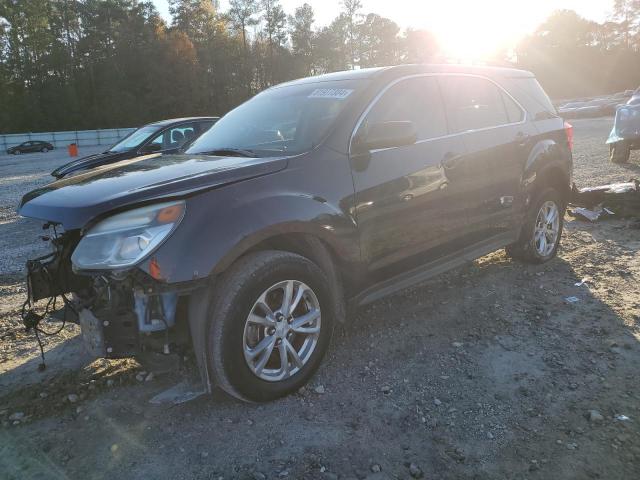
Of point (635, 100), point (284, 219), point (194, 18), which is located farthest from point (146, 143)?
point (194, 18)

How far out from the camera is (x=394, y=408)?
289 cm

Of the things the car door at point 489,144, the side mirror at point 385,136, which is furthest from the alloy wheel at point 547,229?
the side mirror at point 385,136

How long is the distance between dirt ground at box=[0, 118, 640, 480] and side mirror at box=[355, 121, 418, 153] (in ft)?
4.61

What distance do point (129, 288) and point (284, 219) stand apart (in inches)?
35.3

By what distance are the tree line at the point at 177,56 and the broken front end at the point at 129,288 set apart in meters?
62.6

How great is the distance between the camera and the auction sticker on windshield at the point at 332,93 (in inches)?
141

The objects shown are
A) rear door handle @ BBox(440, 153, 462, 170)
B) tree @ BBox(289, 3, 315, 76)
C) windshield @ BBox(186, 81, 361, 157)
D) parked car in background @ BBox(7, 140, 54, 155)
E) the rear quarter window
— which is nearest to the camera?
windshield @ BBox(186, 81, 361, 157)

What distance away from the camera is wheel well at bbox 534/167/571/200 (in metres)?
4.89

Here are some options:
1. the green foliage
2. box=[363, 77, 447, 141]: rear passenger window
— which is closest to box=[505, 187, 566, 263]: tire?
box=[363, 77, 447, 141]: rear passenger window

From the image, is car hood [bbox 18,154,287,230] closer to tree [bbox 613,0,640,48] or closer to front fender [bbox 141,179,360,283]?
front fender [bbox 141,179,360,283]

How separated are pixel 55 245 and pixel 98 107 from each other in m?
69.3

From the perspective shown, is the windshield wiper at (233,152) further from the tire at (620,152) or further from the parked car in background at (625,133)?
the tire at (620,152)

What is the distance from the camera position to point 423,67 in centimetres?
405

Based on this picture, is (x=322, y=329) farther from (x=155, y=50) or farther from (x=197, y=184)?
(x=155, y=50)
